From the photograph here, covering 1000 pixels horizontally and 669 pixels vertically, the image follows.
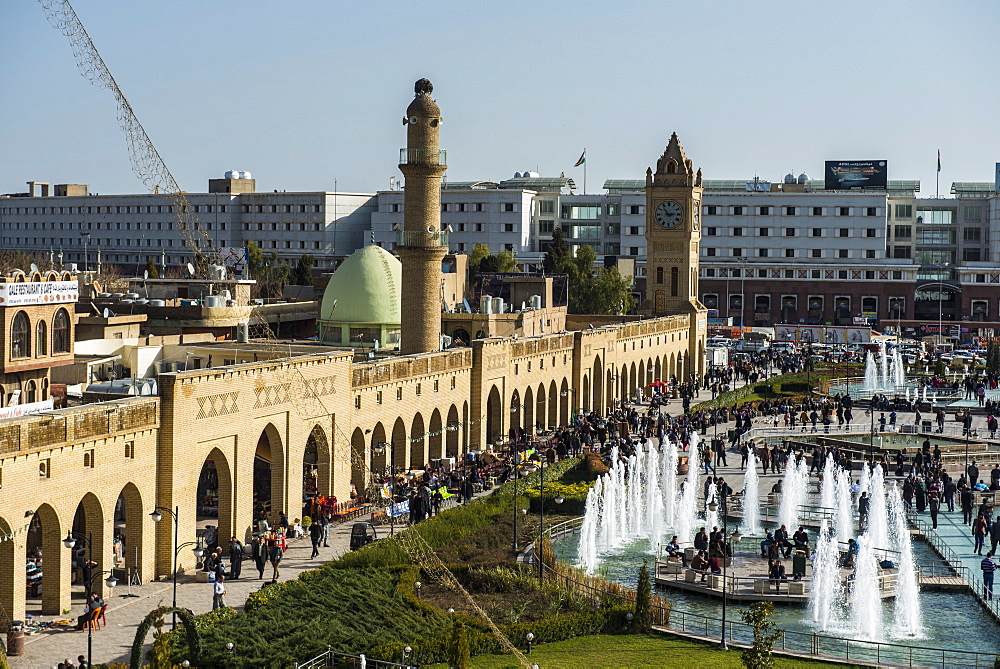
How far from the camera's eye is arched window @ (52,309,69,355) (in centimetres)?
3862

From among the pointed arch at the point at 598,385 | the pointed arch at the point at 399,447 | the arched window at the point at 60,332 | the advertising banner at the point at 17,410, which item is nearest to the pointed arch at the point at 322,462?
the pointed arch at the point at 399,447

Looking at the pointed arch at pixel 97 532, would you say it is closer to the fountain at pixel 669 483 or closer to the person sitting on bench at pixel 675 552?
the person sitting on bench at pixel 675 552

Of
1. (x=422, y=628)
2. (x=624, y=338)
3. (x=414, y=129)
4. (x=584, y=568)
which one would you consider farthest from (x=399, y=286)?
(x=422, y=628)

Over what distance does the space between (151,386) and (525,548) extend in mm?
11289

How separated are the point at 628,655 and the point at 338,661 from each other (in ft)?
16.9

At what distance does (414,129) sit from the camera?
47125 mm

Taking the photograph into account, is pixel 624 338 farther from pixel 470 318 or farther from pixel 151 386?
pixel 151 386

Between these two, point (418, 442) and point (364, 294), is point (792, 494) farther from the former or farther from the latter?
point (364, 294)

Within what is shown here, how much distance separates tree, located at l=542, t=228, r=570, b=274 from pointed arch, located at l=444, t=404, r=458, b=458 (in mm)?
46796

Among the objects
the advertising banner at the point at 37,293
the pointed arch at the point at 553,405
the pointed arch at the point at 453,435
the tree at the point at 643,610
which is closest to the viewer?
the tree at the point at 643,610

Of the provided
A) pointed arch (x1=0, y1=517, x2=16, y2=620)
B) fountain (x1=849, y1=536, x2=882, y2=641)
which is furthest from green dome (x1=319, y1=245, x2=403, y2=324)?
pointed arch (x1=0, y1=517, x2=16, y2=620)

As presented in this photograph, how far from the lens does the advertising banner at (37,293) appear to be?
118ft

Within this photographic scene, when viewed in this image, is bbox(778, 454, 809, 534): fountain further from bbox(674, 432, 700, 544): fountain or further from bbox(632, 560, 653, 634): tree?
bbox(632, 560, 653, 634): tree

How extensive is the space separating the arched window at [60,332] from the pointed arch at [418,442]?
35.9 ft
